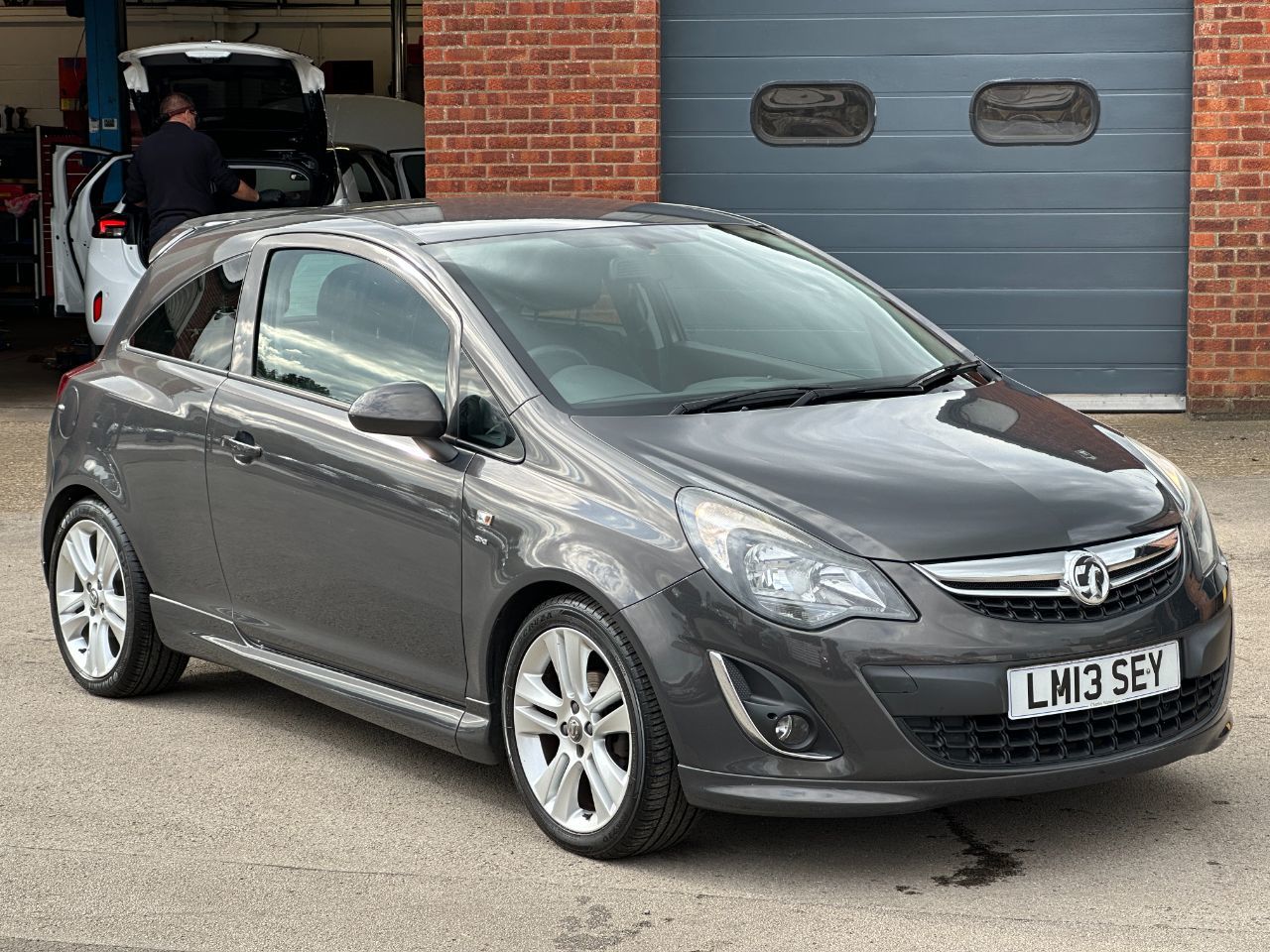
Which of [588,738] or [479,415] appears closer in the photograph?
[588,738]

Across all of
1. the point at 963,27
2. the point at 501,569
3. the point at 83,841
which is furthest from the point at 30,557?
the point at 963,27

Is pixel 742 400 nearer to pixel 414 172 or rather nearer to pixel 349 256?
pixel 349 256

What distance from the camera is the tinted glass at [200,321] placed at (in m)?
5.73

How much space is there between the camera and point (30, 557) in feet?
27.2

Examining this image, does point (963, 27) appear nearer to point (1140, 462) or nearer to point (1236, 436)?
point (1236, 436)

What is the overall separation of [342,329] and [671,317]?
91 centimetres

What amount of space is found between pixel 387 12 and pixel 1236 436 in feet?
75.6

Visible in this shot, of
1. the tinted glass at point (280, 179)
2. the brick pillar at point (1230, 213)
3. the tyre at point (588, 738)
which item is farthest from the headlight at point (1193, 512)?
the tinted glass at point (280, 179)

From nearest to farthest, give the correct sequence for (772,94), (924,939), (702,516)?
(924,939) → (702,516) → (772,94)

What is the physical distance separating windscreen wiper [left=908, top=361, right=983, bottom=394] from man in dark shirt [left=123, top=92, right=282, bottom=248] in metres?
8.34

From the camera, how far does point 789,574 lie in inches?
161

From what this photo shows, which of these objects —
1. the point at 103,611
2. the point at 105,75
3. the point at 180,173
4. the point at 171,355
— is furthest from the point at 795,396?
the point at 105,75

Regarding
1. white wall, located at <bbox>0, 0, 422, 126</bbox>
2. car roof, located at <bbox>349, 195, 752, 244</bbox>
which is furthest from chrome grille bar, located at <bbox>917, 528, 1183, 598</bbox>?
white wall, located at <bbox>0, 0, 422, 126</bbox>

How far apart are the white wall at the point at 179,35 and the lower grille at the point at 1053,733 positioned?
2790cm
